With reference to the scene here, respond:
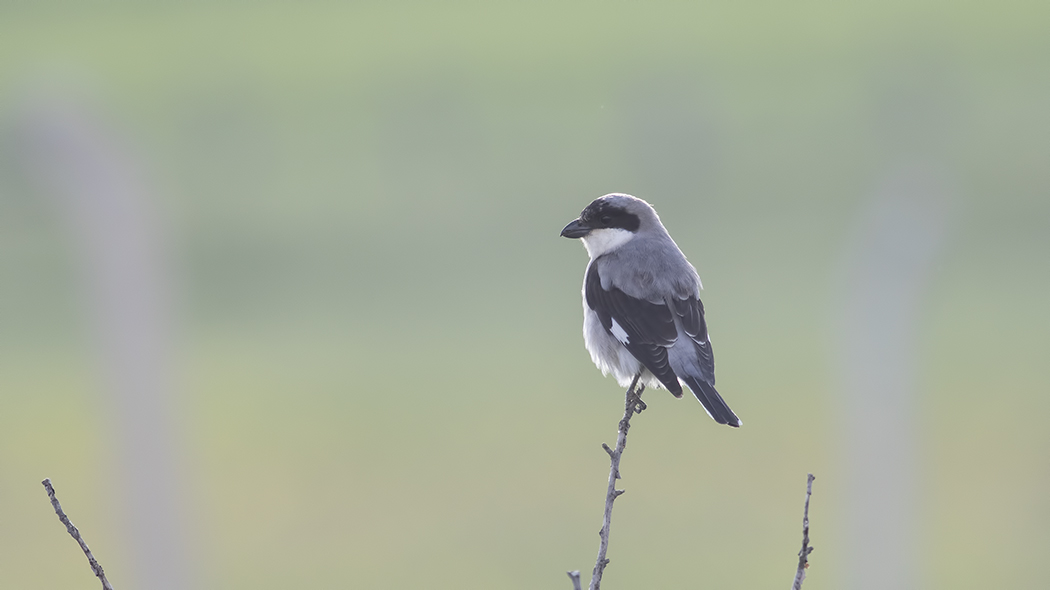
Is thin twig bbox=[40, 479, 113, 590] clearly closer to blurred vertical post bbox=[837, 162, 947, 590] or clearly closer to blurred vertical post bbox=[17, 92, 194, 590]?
blurred vertical post bbox=[17, 92, 194, 590]

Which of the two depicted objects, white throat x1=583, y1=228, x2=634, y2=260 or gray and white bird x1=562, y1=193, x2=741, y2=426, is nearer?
gray and white bird x1=562, y1=193, x2=741, y2=426

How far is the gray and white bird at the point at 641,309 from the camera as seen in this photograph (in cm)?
315

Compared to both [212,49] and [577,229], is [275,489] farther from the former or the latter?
[212,49]

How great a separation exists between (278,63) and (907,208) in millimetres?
19734

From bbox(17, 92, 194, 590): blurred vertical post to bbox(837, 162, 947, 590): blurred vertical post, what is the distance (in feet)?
10.4

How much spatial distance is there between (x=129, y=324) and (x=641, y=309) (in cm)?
204

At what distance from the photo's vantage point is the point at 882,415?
5.10m

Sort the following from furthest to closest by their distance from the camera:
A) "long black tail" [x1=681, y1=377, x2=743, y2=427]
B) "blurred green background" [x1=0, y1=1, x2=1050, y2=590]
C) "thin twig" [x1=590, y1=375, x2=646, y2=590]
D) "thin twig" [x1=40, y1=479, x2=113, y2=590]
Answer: "blurred green background" [x1=0, y1=1, x2=1050, y2=590]
"long black tail" [x1=681, y1=377, x2=743, y2=427]
"thin twig" [x1=590, y1=375, x2=646, y2=590]
"thin twig" [x1=40, y1=479, x2=113, y2=590]

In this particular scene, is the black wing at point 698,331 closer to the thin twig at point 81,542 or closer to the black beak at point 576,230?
the black beak at point 576,230

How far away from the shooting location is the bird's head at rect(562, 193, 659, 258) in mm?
3553

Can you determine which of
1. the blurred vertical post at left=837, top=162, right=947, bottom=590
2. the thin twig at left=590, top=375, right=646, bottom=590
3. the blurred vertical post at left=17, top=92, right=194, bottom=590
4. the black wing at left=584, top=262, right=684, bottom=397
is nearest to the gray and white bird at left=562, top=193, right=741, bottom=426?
the black wing at left=584, top=262, right=684, bottom=397

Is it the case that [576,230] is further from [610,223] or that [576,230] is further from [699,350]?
[699,350]

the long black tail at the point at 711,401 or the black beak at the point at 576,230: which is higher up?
the black beak at the point at 576,230

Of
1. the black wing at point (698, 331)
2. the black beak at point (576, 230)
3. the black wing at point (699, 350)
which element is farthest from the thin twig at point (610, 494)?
the black beak at point (576, 230)
